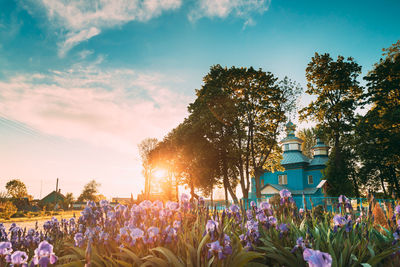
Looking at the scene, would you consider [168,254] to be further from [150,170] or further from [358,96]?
[150,170]

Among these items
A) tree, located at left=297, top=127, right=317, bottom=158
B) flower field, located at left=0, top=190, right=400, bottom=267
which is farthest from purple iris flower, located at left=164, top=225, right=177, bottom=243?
tree, located at left=297, top=127, right=317, bottom=158

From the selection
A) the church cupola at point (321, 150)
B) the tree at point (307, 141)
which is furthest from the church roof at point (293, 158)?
the tree at point (307, 141)

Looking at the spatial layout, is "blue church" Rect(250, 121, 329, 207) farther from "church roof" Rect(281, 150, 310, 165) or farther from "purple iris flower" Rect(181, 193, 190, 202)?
"purple iris flower" Rect(181, 193, 190, 202)

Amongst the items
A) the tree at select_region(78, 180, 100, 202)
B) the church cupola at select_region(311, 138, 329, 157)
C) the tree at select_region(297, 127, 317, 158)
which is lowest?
the tree at select_region(78, 180, 100, 202)

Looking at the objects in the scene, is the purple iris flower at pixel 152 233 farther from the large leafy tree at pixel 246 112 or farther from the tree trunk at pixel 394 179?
the tree trunk at pixel 394 179

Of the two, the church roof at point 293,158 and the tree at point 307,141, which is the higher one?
the tree at point 307,141

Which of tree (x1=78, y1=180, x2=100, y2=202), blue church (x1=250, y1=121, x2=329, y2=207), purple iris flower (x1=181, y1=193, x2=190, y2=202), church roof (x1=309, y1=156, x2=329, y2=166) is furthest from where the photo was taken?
tree (x1=78, y1=180, x2=100, y2=202)

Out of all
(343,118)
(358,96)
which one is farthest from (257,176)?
(358,96)

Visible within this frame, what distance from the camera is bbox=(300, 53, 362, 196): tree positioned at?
23844 mm

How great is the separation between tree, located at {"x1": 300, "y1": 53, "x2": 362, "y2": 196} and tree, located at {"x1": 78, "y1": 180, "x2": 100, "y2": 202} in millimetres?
59333

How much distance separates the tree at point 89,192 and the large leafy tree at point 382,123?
62550 mm

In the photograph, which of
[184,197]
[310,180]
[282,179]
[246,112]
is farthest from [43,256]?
[310,180]

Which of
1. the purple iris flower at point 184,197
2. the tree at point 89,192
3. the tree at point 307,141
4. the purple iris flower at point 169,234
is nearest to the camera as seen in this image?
the purple iris flower at point 169,234

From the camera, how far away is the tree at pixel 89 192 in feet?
→ 217
